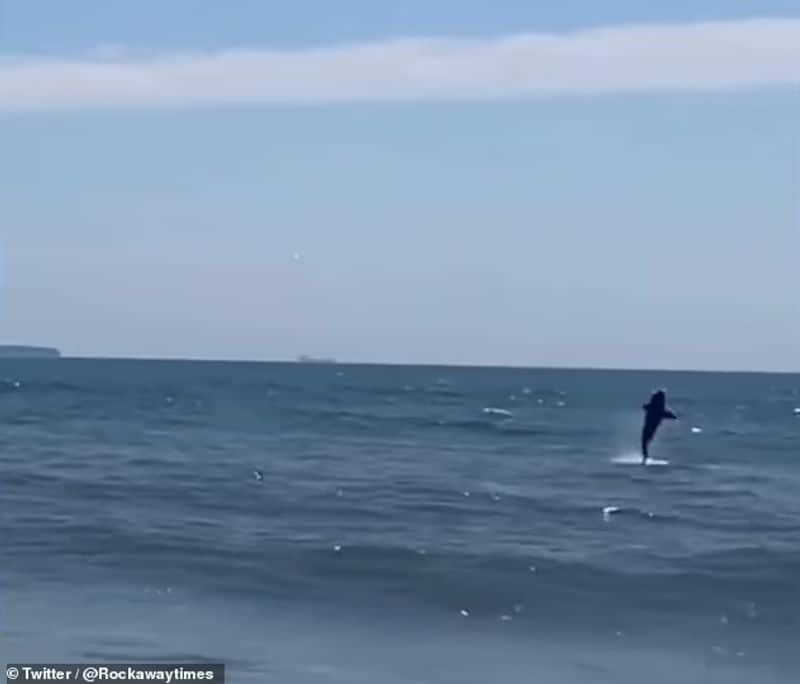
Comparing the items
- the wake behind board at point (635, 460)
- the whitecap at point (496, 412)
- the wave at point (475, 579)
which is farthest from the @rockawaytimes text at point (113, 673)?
the whitecap at point (496, 412)

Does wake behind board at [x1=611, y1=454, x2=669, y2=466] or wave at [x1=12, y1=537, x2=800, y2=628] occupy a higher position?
wake behind board at [x1=611, y1=454, x2=669, y2=466]

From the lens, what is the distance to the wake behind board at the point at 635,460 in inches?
1515

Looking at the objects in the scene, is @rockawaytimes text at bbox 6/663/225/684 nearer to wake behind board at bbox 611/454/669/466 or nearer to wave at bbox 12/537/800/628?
wave at bbox 12/537/800/628

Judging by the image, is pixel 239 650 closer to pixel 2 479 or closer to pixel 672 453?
pixel 2 479

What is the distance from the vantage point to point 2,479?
3184cm

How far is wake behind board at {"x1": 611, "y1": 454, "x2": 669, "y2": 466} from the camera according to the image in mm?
38469

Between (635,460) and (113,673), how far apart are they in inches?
1060

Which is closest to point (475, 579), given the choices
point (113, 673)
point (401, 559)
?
point (401, 559)

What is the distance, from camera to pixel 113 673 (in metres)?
13.0

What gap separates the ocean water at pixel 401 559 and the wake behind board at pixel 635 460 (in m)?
0.16

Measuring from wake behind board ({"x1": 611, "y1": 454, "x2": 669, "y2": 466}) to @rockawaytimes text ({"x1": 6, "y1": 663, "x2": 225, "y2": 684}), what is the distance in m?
24.5

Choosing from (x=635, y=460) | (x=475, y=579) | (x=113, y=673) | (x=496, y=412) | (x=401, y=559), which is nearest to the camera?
(x=113, y=673)

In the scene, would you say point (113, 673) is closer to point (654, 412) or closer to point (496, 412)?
point (654, 412)

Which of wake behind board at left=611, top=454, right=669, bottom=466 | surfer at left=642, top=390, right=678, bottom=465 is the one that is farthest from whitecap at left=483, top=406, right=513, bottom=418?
surfer at left=642, top=390, right=678, bottom=465
